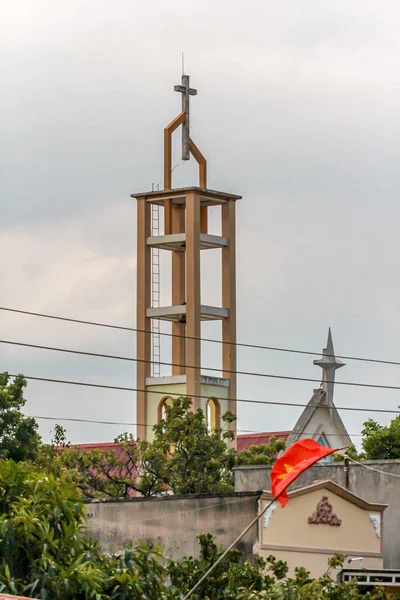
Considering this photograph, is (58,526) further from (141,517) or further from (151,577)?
(141,517)

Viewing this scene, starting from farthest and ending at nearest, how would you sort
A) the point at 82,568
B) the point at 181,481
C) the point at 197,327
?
the point at 197,327 → the point at 181,481 → the point at 82,568

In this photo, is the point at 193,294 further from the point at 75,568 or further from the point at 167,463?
the point at 75,568

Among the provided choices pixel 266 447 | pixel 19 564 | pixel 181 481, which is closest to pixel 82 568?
pixel 19 564

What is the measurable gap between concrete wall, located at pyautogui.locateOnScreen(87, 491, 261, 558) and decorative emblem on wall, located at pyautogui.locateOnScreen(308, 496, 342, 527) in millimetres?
1244

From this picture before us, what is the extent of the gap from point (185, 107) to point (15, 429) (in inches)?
695

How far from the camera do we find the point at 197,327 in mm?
60781

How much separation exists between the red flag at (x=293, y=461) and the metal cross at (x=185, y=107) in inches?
1551

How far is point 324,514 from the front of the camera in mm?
31750

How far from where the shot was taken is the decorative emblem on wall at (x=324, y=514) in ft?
104

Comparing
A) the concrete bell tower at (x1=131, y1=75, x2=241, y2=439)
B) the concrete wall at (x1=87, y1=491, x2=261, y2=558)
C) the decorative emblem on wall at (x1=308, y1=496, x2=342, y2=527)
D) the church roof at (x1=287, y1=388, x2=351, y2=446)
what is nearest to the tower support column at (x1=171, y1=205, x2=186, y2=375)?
the concrete bell tower at (x1=131, y1=75, x2=241, y2=439)

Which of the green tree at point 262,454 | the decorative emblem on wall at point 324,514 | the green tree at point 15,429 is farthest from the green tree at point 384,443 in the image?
the decorative emblem on wall at point 324,514

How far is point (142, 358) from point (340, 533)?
30438mm

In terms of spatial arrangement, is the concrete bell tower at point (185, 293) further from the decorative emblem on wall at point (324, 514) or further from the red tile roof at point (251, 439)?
the decorative emblem on wall at point (324, 514)

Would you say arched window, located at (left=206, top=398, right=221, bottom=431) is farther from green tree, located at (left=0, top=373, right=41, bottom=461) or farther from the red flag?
the red flag
